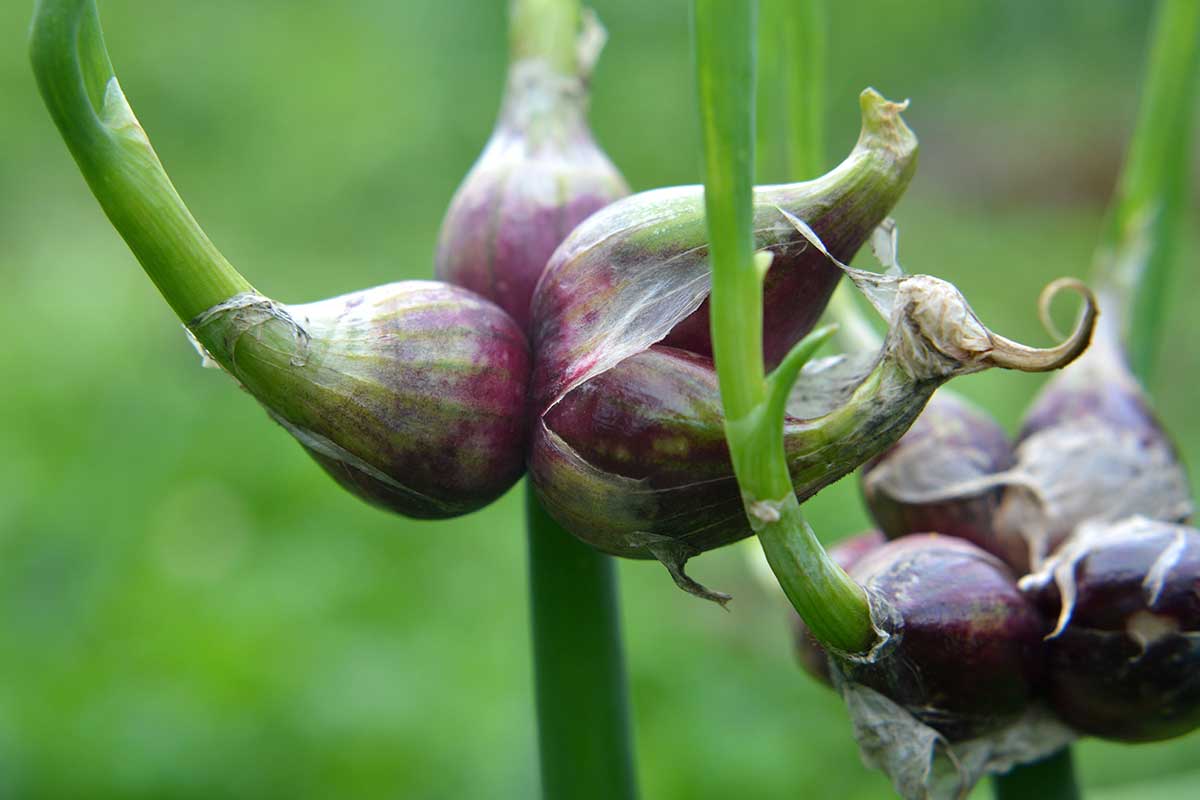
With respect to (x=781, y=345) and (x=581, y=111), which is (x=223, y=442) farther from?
(x=781, y=345)

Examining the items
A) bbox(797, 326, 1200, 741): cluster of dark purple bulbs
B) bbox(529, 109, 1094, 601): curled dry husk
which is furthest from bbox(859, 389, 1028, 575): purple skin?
bbox(529, 109, 1094, 601): curled dry husk

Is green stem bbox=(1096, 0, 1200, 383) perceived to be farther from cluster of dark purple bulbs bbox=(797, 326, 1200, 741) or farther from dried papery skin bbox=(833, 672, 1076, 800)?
dried papery skin bbox=(833, 672, 1076, 800)

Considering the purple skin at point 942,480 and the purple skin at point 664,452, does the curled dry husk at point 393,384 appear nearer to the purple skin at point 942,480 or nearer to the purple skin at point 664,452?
the purple skin at point 664,452

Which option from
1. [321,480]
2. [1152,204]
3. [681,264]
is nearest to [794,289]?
[681,264]

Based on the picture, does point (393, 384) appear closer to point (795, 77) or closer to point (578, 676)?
point (578, 676)

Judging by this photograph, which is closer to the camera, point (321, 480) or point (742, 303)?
point (742, 303)

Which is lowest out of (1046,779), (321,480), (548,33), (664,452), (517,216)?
(1046,779)

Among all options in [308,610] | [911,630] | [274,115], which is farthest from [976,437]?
[274,115]
